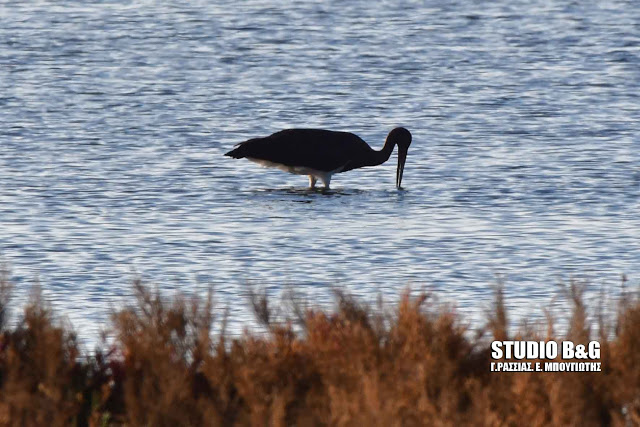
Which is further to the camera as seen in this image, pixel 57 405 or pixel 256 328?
pixel 256 328

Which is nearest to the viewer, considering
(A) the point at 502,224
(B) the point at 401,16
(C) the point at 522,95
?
(A) the point at 502,224

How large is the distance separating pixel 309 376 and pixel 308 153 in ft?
33.8

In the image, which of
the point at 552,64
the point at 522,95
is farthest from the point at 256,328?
the point at 552,64

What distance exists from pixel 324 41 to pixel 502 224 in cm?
2231

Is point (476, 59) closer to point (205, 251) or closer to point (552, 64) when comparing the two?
point (552, 64)

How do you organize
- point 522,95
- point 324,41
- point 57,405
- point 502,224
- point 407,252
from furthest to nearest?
point 324,41 → point 522,95 → point 502,224 → point 407,252 → point 57,405

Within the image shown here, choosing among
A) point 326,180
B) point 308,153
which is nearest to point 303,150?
point 308,153

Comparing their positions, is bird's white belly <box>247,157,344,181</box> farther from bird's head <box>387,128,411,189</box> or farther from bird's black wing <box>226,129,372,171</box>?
bird's head <box>387,128,411,189</box>

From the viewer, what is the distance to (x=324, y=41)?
37219mm

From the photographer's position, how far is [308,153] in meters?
18.0

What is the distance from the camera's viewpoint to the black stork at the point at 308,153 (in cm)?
1798

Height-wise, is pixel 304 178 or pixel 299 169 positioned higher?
pixel 299 169

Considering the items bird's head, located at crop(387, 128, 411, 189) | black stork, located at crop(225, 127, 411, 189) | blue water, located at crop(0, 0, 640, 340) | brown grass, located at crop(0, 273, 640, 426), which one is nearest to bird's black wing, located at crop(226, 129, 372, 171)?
black stork, located at crop(225, 127, 411, 189)

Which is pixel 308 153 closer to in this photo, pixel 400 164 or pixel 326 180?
pixel 326 180
